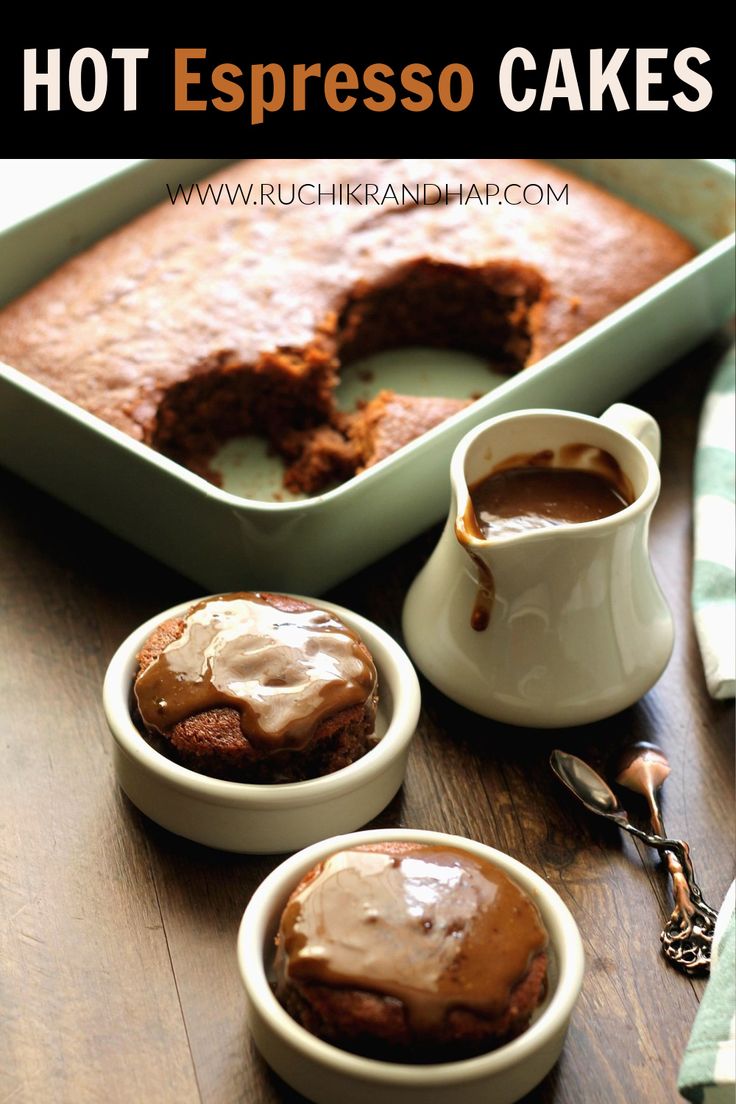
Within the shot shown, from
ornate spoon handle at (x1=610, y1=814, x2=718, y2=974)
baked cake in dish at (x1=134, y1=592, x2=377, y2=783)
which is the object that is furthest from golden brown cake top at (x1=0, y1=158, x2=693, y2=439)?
ornate spoon handle at (x1=610, y1=814, x2=718, y2=974)

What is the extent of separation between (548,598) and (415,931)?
0.45 meters

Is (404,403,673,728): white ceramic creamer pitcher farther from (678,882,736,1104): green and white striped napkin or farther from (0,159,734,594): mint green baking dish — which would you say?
(678,882,736,1104): green and white striped napkin

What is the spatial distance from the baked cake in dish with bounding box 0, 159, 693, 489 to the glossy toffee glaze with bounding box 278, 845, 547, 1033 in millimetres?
805

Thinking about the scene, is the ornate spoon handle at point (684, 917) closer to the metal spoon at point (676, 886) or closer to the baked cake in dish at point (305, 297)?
the metal spoon at point (676, 886)

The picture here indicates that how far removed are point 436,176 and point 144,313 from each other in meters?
Answer: 0.63

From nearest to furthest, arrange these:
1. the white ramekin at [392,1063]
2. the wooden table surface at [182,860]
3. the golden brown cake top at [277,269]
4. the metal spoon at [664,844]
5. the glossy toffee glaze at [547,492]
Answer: the white ramekin at [392,1063] → the wooden table surface at [182,860] → the metal spoon at [664,844] → the glossy toffee glaze at [547,492] → the golden brown cake top at [277,269]

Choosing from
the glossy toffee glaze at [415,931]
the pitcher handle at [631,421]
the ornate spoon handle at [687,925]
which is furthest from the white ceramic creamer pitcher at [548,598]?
the glossy toffee glaze at [415,931]

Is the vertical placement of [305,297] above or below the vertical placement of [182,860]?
above

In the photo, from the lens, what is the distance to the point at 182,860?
4.73 ft

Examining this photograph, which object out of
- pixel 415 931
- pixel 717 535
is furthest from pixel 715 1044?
pixel 717 535

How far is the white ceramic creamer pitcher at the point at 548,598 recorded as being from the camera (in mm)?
1464

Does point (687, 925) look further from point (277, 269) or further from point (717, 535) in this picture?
point (277, 269)

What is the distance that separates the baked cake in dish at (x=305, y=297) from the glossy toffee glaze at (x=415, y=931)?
31.7 inches

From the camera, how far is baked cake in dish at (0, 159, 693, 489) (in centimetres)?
197
